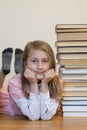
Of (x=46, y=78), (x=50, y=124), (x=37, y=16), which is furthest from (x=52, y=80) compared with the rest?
(x=37, y=16)

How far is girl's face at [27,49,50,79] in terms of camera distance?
1.05 meters

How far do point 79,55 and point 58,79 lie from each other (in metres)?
0.15

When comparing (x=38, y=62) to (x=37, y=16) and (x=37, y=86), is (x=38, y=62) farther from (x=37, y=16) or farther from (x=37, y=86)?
(x=37, y=16)

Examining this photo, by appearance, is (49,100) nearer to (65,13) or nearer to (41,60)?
(41,60)

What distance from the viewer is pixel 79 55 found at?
3.31ft

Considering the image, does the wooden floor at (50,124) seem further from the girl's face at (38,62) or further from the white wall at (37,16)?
the white wall at (37,16)

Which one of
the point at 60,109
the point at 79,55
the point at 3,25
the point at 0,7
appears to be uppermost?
the point at 0,7

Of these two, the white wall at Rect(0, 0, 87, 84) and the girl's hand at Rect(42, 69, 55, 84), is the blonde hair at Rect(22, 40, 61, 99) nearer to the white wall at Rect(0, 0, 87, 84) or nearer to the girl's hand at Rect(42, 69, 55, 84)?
the girl's hand at Rect(42, 69, 55, 84)

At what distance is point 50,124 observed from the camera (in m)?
0.88

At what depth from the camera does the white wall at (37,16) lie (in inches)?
71.6

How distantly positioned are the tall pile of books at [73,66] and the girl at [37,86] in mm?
55

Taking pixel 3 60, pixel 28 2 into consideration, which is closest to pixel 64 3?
pixel 28 2

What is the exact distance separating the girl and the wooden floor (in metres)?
0.05

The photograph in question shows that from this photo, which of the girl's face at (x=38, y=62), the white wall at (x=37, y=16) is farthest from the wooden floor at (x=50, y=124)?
the white wall at (x=37, y=16)
